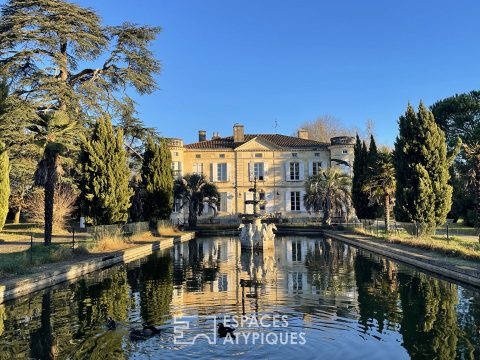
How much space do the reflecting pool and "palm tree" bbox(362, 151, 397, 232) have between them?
1195 cm

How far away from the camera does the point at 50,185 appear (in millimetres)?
18641

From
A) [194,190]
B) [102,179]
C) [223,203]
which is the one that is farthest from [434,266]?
[223,203]

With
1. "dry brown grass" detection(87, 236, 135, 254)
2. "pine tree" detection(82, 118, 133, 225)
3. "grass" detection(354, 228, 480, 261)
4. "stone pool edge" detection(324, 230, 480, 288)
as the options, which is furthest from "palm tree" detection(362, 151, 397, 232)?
"dry brown grass" detection(87, 236, 135, 254)

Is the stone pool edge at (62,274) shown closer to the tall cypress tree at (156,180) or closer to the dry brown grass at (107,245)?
the dry brown grass at (107,245)

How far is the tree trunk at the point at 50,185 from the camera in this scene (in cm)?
1839

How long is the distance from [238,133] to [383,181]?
2355 cm

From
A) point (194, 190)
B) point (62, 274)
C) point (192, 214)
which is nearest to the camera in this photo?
point (62, 274)

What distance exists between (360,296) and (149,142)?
23461 millimetres

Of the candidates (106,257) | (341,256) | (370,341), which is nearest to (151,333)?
(370,341)

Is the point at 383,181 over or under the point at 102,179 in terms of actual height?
under

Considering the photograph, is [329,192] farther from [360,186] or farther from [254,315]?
[254,315]

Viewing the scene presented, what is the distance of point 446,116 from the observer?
44531mm

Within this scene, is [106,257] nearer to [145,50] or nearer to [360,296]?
[360,296]

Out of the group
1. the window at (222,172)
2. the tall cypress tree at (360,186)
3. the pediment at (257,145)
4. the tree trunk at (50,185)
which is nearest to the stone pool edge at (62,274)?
the tree trunk at (50,185)
